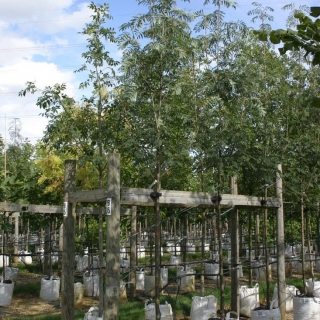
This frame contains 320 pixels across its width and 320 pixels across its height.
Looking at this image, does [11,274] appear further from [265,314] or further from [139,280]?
[265,314]

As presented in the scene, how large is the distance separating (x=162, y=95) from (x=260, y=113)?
4.50 ft

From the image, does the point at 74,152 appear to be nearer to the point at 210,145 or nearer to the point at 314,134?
the point at 210,145

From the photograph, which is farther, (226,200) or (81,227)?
(81,227)

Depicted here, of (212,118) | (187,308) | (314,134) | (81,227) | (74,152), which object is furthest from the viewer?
(81,227)

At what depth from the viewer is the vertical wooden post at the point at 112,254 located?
18.1 feet

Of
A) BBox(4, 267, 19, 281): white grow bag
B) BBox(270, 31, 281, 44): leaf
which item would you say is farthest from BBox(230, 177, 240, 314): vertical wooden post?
BBox(4, 267, 19, 281): white grow bag

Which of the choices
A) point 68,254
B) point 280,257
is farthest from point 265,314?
point 68,254

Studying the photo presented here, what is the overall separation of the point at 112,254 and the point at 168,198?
1.09m

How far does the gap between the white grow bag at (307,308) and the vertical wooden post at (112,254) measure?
385 centimetres

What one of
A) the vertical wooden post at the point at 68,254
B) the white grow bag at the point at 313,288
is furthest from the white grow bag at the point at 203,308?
the white grow bag at the point at 313,288

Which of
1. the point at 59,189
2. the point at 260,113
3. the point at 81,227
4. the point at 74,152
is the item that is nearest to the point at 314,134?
the point at 260,113

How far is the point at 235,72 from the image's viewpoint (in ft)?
22.2

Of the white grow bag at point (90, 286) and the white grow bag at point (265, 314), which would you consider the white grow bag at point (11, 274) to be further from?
the white grow bag at point (265, 314)

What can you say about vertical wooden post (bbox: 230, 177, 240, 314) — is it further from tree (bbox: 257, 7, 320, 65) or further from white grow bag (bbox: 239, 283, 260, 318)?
tree (bbox: 257, 7, 320, 65)
